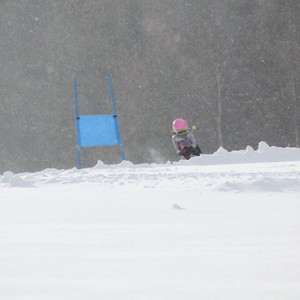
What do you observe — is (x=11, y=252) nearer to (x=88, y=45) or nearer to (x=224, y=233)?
(x=224, y=233)

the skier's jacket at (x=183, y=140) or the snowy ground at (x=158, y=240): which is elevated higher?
the snowy ground at (x=158, y=240)

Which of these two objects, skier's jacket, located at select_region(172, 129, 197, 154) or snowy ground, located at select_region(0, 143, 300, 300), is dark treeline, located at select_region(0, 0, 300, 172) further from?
snowy ground, located at select_region(0, 143, 300, 300)

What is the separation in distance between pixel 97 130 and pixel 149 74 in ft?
7.06

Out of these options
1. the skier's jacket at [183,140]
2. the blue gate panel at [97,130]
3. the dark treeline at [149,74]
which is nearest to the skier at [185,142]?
the skier's jacket at [183,140]

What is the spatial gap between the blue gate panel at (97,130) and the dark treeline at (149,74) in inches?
77.6

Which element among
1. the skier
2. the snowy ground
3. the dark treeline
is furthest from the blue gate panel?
the snowy ground

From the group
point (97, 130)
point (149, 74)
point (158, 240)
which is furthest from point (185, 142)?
point (149, 74)

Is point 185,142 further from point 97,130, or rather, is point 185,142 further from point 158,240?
point 158,240

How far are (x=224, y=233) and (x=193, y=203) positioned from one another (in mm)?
419

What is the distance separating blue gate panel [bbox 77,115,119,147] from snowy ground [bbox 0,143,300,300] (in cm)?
235

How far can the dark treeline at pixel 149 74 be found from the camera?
597 cm

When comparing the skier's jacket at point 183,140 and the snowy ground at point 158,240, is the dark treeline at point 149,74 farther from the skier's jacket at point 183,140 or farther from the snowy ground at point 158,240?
the snowy ground at point 158,240

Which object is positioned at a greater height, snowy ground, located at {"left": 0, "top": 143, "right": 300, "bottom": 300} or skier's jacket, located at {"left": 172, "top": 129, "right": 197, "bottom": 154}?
snowy ground, located at {"left": 0, "top": 143, "right": 300, "bottom": 300}

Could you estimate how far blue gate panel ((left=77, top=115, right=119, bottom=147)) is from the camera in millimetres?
4145
